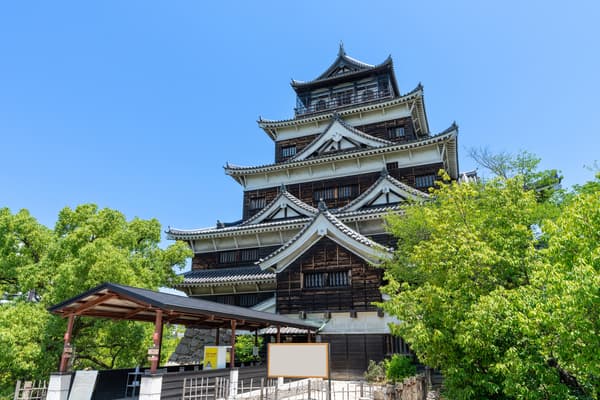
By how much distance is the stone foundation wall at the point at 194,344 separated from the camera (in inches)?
965

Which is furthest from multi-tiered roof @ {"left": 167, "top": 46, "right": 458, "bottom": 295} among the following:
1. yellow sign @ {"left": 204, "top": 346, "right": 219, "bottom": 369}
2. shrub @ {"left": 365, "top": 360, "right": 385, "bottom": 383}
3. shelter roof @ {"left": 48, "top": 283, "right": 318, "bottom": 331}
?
shelter roof @ {"left": 48, "top": 283, "right": 318, "bottom": 331}

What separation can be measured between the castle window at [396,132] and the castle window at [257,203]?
36.7 feet

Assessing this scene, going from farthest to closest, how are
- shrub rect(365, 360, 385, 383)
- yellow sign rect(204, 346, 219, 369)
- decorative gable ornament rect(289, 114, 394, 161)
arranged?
decorative gable ornament rect(289, 114, 394, 161) → shrub rect(365, 360, 385, 383) → yellow sign rect(204, 346, 219, 369)

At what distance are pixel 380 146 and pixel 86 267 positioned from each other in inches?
777

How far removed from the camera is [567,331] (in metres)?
5.97

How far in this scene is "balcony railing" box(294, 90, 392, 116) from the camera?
102 ft

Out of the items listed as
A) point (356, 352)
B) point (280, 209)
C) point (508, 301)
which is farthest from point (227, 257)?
point (508, 301)

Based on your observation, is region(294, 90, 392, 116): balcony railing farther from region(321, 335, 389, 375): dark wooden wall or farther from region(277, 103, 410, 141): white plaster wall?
region(321, 335, 389, 375): dark wooden wall

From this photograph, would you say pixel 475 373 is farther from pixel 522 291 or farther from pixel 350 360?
pixel 350 360

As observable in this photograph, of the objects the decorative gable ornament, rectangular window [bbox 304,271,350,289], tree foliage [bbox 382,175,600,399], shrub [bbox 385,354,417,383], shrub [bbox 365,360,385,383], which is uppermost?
the decorative gable ornament

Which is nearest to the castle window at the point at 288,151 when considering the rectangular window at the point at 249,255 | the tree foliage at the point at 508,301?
the rectangular window at the point at 249,255

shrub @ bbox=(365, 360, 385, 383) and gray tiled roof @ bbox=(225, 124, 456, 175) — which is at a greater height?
gray tiled roof @ bbox=(225, 124, 456, 175)

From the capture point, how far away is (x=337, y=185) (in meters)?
28.0

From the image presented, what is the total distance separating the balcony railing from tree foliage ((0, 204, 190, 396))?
755 inches
